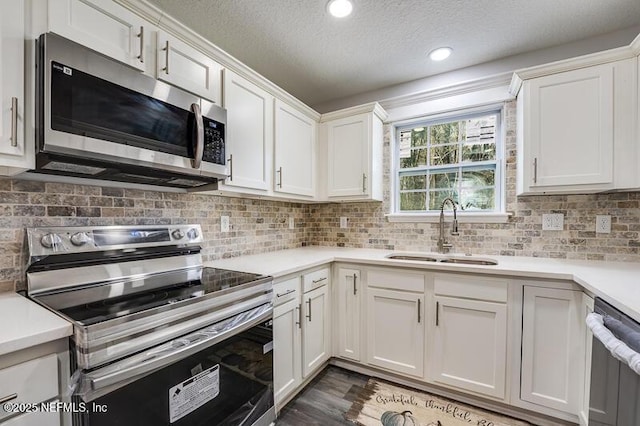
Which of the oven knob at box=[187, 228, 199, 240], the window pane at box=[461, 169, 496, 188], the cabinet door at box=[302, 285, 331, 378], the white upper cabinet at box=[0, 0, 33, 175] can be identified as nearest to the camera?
the white upper cabinet at box=[0, 0, 33, 175]

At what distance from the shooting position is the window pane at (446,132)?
2.53m

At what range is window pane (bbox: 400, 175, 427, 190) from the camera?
268cm

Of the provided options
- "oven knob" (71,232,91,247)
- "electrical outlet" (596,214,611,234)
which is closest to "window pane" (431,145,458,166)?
"electrical outlet" (596,214,611,234)

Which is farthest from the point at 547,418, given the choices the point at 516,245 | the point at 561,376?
the point at 516,245

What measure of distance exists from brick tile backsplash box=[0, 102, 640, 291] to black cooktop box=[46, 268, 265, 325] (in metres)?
0.41

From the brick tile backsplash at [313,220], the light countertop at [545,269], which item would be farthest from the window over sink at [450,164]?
the light countertop at [545,269]

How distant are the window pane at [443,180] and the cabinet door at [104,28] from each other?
2313 millimetres

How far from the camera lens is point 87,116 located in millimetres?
1062

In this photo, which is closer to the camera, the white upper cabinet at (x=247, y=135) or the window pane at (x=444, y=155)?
the white upper cabinet at (x=247, y=135)

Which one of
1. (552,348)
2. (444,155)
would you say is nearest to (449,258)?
(552,348)

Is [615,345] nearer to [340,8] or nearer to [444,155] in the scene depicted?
[444,155]

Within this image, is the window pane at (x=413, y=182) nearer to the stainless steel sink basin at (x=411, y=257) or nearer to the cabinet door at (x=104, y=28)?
the stainless steel sink basin at (x=411, y=257)

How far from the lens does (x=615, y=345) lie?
3.31 ft

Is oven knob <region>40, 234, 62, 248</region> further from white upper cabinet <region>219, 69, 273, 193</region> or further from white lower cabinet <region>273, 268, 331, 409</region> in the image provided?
white lower cabinet <region>273, 268, 331, 409</region>
